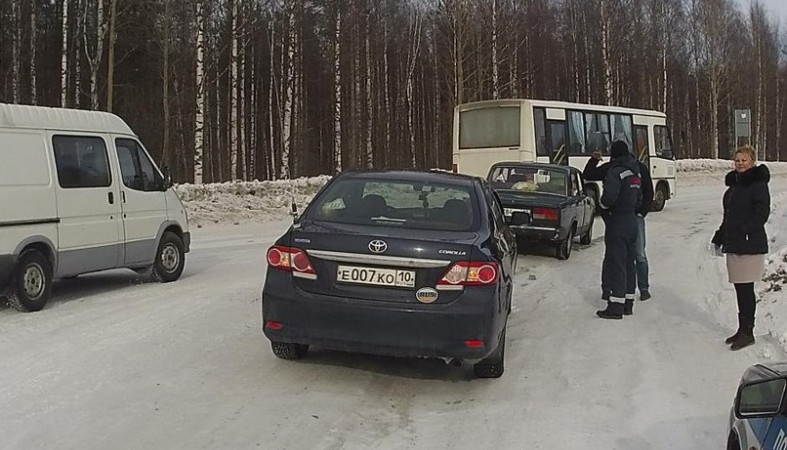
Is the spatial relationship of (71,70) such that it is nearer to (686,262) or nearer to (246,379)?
(686,262)

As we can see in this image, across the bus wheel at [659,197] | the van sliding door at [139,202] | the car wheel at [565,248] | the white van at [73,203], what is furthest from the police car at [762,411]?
the bus wheel at [659,197]

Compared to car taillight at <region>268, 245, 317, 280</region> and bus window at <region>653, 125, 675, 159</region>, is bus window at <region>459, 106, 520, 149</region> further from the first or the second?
car taillight at <region>268, 245, 317, 280</region>

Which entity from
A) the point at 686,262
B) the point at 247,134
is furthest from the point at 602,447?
the point at 247,134

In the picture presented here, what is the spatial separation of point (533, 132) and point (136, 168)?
1210cm

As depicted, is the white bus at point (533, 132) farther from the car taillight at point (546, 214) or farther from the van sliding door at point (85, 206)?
the van sliding door at point (85, 206)

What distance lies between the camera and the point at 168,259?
1102 centimetres

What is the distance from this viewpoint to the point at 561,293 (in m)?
10.5

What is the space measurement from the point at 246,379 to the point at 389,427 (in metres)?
1.40

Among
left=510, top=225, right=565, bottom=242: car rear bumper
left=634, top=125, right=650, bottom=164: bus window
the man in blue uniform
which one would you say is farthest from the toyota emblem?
left=634, top=125, right=650, bottom=164: bus window

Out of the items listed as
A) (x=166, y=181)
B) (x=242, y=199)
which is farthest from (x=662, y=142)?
(x=166, y=181)

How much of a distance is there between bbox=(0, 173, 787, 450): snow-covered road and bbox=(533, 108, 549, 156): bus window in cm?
1090

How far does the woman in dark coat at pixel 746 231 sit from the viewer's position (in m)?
7.09

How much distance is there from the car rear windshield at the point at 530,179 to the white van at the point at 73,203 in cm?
593

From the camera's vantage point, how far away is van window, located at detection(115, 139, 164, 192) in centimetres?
1013
